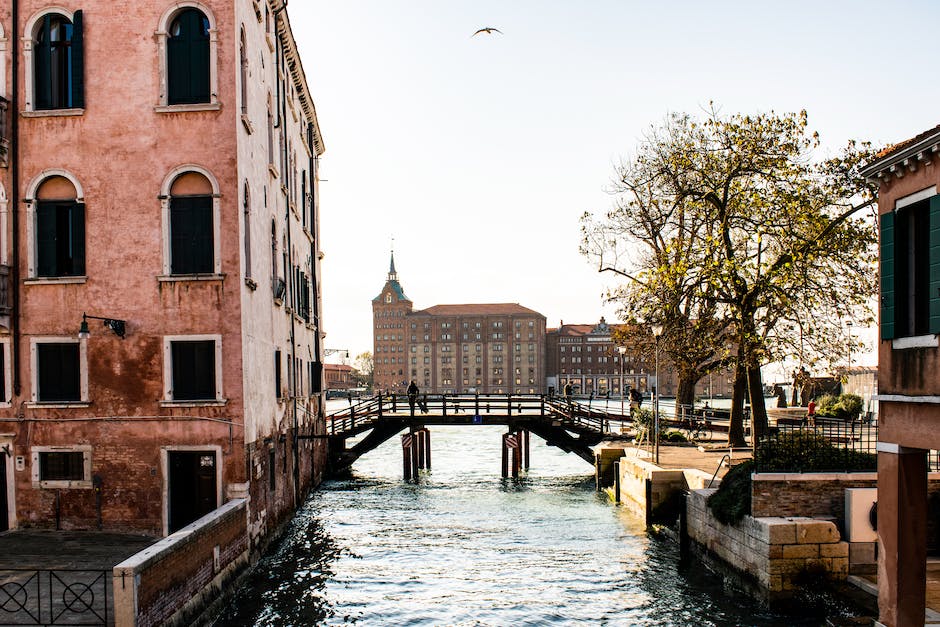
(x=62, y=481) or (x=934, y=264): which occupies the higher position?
(x=934, y=264)

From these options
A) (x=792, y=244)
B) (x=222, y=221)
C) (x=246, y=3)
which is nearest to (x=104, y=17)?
(x=246, y=3)

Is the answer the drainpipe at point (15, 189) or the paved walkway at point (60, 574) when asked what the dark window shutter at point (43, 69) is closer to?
the drainpipe at point (15, 189)

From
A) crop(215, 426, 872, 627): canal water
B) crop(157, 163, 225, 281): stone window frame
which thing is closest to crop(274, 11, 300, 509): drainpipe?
crop(215, 426, 872, 627): canal water

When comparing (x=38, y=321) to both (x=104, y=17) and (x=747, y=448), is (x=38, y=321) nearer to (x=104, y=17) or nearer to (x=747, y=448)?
(x=104, y=17)

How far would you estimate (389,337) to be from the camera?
181 meters

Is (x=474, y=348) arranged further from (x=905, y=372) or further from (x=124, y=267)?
(x=905, y=372)

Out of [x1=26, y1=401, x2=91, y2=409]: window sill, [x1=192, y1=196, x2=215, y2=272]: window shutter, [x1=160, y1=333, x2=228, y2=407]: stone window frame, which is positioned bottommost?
[x1=26, y1=401, x2=91, y2=409]: window sill

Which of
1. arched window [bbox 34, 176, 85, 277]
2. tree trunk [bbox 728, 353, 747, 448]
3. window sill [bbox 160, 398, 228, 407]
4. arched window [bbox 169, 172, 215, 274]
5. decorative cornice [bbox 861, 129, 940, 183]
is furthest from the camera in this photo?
tree trunk [bbox 728, 353, 747, 448]

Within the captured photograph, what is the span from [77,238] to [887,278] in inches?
586

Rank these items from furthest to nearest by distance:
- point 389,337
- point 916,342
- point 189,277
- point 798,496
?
point 389,337 < point 189,277 < point 798,496 < point 916,342

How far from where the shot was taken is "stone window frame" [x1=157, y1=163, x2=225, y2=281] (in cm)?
1648

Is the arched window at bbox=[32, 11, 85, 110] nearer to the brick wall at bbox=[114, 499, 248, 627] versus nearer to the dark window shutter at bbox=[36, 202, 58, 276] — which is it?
the dark window shutter at bbox=[36, 202, 58, 276]

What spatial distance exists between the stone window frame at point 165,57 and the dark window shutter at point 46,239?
10.2 feet

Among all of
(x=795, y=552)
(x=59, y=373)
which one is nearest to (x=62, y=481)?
(x=59, y=373)
